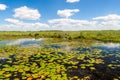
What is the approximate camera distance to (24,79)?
13.0 metres

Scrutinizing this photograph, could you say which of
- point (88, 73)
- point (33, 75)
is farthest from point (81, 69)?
point (33, 75)

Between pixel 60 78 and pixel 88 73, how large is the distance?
2963 mm

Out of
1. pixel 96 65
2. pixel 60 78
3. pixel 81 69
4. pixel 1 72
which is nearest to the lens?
pixel 60 78

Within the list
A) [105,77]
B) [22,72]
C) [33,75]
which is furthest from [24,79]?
[105,77]

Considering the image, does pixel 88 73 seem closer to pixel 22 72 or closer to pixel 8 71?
pixel 22 72

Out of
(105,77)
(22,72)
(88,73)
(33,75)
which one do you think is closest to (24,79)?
(33,75)

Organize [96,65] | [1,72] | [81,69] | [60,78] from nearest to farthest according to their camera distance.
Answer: [60,78], [1,72], [81,69], [96,65]

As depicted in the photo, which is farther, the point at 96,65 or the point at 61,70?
the point at 96,65

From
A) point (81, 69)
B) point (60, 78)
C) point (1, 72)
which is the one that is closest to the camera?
point (60, 78)

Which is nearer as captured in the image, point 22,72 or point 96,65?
point 22,72

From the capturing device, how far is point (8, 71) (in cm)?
1495

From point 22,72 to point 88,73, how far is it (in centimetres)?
566

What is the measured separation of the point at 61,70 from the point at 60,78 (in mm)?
2292

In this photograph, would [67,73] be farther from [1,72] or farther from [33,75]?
[1,72]
